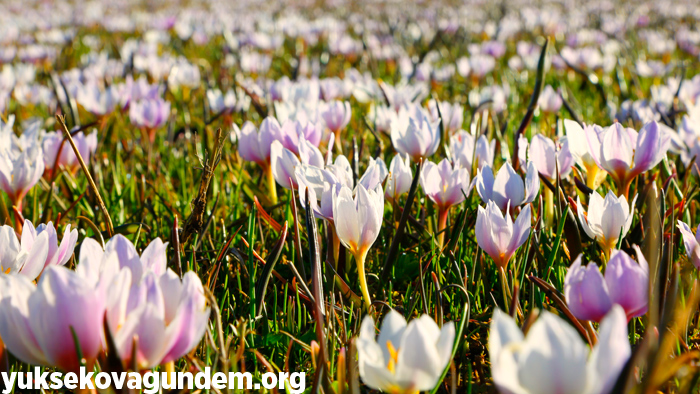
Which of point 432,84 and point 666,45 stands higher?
point 666,45

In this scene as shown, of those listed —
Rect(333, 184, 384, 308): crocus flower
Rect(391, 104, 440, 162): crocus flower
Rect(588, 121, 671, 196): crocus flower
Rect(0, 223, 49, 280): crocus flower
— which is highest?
Rect(391, 104, 440, 162): crocus flower

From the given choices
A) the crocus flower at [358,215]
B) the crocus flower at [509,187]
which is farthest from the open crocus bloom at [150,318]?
the crocus flower at [509,187]

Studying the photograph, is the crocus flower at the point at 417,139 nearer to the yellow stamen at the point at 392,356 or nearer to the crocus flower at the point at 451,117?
the crocus flower at the point at 451,117

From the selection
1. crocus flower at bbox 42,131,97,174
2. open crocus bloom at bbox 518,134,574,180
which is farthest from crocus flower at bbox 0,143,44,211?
open crocus bloom at bbox 518,134,574,180

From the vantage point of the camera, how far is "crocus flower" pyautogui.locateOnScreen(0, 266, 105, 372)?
662 millimetres

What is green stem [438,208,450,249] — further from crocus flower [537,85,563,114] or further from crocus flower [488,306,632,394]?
crocus flower [537,85,563,114]

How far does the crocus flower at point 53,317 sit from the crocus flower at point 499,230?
65 cm

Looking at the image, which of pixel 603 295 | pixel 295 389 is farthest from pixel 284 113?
pixel 603 295

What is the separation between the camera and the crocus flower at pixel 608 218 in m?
1.04

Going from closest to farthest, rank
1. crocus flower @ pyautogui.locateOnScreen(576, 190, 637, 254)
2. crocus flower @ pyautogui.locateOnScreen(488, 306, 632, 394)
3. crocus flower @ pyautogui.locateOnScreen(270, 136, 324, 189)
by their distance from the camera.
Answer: crocus flower @ pyautogui.locateOnScreen(488, 306, 632, 394) < crocus flower @ pyautogui.locateOnScreen(576, 190, 637, 254) < crocus flower @ pyautogui.locateOnScreen(270, 136, 324, 189)

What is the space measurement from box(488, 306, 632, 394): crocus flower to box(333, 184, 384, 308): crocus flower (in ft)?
1.52

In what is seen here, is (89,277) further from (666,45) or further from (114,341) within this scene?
(666,45)

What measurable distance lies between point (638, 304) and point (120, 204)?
145 centimetres

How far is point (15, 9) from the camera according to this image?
→ 1294 cm
